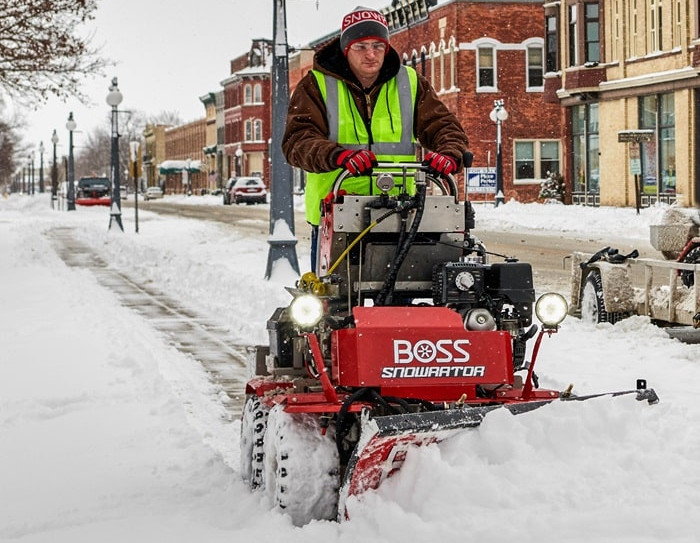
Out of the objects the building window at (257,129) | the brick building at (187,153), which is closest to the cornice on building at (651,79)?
the building window at (257,129)

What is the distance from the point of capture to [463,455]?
15.3 feet

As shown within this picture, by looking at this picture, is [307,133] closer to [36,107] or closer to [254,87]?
[36,107]

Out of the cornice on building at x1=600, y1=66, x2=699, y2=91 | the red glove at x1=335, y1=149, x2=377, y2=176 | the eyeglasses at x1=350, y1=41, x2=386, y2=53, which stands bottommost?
the red glove at x1=335, y1=149, x2=377, y2=176

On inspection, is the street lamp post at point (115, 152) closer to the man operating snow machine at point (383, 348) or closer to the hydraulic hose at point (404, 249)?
the man operating snow machine at point (383, 348)

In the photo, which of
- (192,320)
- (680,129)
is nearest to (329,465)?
(192,320)

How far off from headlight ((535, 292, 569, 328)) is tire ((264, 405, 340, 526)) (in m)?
1.02

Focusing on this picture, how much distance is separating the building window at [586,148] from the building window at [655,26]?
466 cm

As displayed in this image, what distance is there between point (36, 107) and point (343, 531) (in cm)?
2127

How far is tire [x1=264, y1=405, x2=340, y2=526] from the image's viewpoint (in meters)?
4.86

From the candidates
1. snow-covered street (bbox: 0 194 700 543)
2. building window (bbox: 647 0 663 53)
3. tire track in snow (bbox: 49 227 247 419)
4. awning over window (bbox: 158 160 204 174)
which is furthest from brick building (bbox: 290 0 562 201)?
awning over window (bbox: 158 160 204 174)

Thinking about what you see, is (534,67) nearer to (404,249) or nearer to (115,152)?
(115,152)

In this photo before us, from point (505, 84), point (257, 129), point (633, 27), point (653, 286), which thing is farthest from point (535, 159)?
point (257, 129)

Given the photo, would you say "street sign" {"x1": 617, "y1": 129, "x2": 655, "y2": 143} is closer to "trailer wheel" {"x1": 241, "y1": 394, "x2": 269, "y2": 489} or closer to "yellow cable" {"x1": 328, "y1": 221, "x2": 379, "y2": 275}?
"trailer wheel" {"x1": 241, "y1": 394, "x2": 269, "y2": 489}

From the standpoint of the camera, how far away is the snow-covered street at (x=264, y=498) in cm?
459
